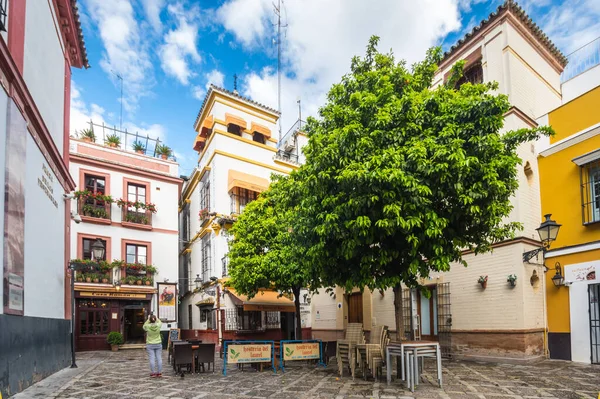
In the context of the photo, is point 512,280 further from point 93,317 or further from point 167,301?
point 93,317

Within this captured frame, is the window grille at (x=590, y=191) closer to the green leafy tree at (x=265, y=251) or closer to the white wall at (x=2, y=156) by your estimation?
the green leafy tree at (x=265, y=251)

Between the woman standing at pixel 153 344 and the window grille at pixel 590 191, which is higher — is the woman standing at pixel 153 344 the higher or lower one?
the lower one

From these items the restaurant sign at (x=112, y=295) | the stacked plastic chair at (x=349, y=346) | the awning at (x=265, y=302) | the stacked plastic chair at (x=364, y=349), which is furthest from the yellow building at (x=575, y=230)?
the restaurant sign at (x=112, y=295)

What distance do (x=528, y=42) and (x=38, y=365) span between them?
1763 centimetres

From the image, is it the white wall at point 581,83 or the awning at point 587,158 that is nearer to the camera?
the awning at point 587,158

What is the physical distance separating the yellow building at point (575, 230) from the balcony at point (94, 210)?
19.3 m

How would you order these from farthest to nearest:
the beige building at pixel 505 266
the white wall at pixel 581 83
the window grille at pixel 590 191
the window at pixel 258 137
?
1. the window at pixel 258 137
2. the white wall at pixel 581 83
3. the beige building at pixel 505 266
4. the window grille at pixel 590 191

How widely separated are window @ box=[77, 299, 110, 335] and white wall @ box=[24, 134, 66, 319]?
9.17 m

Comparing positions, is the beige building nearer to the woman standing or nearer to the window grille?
the window grille

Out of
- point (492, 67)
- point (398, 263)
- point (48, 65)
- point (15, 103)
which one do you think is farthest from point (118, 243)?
point (492, 67)

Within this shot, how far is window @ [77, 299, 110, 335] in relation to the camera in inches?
838

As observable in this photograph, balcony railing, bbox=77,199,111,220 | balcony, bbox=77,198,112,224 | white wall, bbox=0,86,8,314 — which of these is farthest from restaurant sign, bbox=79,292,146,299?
white wall, bbox=0,86,8,314

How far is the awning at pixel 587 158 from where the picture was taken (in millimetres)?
12534

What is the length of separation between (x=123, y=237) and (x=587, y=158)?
20240 mm
